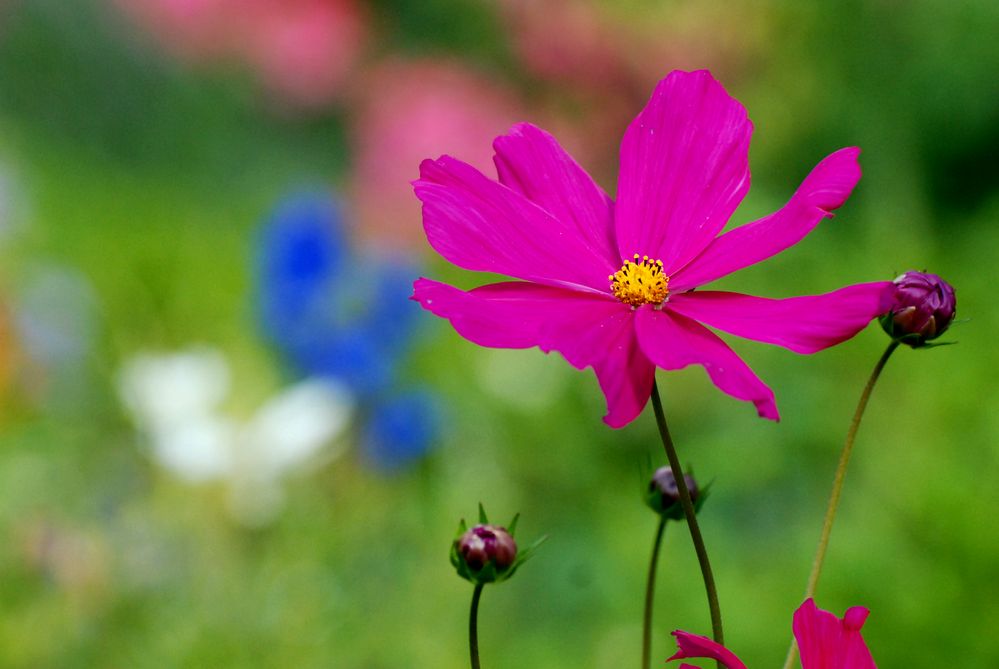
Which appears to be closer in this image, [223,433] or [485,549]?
[485,549]

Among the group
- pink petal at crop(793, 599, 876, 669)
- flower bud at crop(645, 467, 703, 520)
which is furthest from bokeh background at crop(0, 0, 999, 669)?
pink petal at crop(793, 599, 876, 669)

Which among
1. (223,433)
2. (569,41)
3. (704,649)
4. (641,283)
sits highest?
(569,41)

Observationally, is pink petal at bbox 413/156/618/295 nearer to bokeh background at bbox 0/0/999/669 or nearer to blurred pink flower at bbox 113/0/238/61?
bokeh background at bbox 0/0/999/669

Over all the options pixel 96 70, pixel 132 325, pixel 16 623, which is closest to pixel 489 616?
pixel 16 623

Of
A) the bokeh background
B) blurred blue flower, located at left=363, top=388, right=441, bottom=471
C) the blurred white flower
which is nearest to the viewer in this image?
the bokeh background

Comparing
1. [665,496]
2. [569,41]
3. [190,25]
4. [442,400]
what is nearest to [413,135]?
[569,41]

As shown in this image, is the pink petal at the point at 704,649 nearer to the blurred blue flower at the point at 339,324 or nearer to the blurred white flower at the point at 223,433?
the blurred white flower at the point at 223,433

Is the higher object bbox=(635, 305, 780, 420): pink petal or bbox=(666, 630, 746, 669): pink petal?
bbox=(635, 305, 780, 420): pink petal

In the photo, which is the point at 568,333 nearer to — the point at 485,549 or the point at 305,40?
the point at 485,549

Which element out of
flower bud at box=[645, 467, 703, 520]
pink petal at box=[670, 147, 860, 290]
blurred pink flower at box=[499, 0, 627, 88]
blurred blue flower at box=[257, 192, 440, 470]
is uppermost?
blurred pink flower at box=[499, 0, 627, 88]
